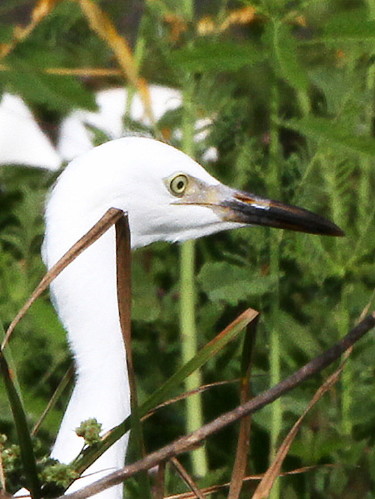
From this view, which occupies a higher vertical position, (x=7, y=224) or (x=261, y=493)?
(x=7, y=224)

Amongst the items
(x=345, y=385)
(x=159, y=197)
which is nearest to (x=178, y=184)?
(x=159, y=197)

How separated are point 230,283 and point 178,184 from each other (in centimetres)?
37

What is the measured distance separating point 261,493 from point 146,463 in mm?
257

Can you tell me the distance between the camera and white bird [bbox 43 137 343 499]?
93.4 inches

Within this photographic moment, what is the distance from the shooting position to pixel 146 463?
1691mm

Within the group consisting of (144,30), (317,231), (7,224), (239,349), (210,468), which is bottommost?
(210,468)

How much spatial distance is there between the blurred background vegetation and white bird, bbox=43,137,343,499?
0.21m

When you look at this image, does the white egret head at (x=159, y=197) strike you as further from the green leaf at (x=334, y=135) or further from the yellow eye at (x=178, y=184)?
the green leaf at (x=334, y=135)

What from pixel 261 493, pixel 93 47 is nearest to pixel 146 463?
pixel 261 493

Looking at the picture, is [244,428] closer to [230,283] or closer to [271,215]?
[271,215]

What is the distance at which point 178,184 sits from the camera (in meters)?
2.61

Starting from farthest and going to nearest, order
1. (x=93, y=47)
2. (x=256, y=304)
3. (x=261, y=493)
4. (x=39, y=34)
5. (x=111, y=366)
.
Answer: (x=93, y=47) < (x=39, y=34) < (x=256, y=304) < (x=111, y=366) < (x=261, y=493)

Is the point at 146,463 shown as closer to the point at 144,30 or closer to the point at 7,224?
the point at 144,30

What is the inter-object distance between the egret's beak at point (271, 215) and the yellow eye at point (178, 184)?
0.10 metres
